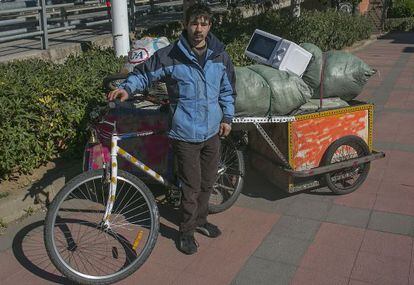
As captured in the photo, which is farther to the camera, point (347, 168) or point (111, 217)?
point (347, 168)

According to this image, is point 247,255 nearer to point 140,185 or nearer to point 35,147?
point 140,185

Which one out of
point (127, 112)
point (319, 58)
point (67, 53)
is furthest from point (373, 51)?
point (127, 112)

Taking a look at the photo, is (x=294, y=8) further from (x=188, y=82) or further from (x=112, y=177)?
(x=112, y=177)

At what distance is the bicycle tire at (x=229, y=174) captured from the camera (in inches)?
165

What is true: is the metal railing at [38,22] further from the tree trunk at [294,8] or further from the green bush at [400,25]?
the green bush at [400,25]

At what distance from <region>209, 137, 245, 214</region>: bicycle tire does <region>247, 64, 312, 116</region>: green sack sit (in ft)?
1.58

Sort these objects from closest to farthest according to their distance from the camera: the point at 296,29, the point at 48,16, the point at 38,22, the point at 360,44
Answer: the point at 38,22 < the point at 48,16 < the point at 296,29 < the point at 360,44

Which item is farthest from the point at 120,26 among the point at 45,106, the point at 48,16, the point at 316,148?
the point at 48,16

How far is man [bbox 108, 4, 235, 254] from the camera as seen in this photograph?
325cm

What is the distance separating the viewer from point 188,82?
3.27 m

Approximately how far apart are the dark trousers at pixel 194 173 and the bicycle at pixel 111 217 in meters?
0.23

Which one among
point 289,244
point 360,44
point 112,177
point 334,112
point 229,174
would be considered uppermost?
point 334,112

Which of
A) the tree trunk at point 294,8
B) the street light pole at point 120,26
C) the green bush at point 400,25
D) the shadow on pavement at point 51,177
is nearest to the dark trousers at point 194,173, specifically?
the shadow on pavement at point 51,177

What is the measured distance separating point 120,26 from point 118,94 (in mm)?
2913
